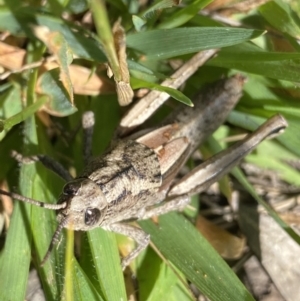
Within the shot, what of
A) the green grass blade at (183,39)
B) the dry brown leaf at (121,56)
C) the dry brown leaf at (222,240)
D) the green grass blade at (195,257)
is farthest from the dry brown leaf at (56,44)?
the dry brown leaf at (222,240)

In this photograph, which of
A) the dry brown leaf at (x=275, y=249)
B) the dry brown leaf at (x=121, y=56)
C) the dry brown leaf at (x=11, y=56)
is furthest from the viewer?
the dry brown leaf at (x=275, y=249)

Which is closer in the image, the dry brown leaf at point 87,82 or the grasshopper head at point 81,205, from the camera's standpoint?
the grasshopper head at point 81,205

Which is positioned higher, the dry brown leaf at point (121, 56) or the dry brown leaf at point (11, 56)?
the dry brown leaf at point (11, 56)

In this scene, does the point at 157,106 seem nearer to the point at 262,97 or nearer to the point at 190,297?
the point at 262,97

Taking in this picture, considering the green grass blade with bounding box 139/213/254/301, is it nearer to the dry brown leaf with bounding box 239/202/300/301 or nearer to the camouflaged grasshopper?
the camouflaged grasshopper

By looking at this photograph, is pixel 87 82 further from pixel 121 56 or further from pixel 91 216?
pixel 91 216

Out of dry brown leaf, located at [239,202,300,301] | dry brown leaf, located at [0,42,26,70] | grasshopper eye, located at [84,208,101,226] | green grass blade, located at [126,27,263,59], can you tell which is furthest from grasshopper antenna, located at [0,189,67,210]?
dry brown leaf, located at [239,202,300,301]

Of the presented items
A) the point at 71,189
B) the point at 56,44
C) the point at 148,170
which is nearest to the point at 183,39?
the point at 56,44

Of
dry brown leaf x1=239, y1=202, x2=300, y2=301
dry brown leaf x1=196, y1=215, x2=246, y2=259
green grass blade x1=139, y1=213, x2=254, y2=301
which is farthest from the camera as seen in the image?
dry brown leaf x1=196, y1=215, x2=246, y2=259

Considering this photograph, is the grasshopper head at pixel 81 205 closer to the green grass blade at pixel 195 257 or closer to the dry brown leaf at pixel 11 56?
the green grass blade at pixel 195 257
